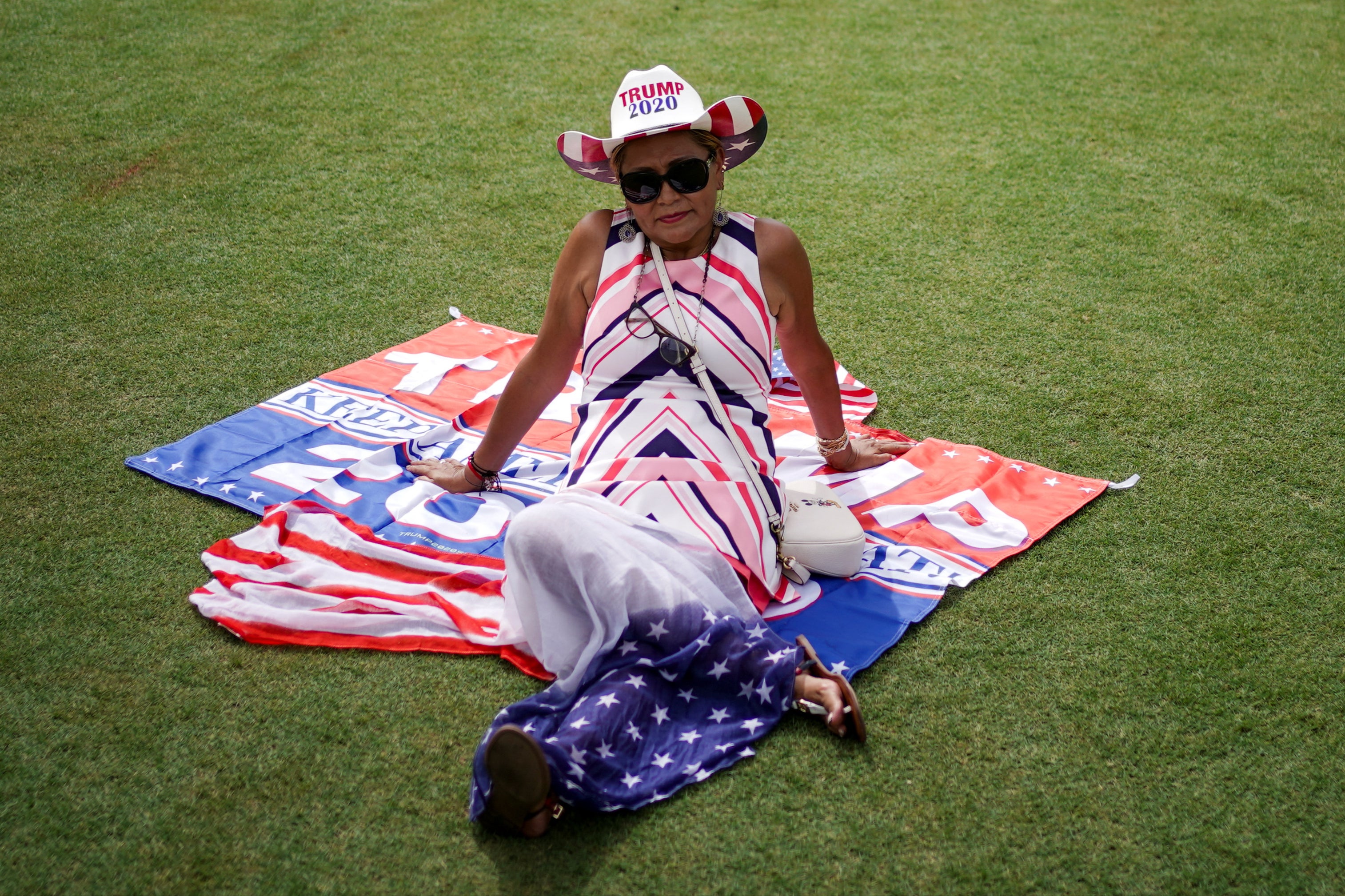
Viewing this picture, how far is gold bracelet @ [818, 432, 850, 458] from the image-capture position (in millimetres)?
3883

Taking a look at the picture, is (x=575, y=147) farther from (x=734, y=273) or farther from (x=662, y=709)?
Result: (x=662, y=709)

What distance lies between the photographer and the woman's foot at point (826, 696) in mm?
2783

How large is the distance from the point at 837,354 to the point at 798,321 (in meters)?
1.39

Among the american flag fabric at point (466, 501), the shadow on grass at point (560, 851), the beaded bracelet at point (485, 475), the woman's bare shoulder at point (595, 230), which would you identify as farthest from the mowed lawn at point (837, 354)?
the woman's bare shoulder at point (595, 230)

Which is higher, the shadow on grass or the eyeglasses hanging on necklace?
the eyeglasses hanging on necklace

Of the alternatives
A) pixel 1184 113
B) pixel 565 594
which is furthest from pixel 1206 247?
pixel 565 594

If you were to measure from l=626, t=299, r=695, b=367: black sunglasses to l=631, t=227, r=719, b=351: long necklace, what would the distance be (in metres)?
0.02

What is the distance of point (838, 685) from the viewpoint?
2.84 m

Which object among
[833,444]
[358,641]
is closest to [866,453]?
[833,444]

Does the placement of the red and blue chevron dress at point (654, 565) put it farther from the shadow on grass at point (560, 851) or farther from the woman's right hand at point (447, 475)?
the woman's right hand at point (447, 475)

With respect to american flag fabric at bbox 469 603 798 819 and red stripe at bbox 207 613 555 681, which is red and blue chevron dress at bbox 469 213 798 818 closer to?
american flag fabric at bbox 469 603 798 819

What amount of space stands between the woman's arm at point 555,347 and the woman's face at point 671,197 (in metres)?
0.19

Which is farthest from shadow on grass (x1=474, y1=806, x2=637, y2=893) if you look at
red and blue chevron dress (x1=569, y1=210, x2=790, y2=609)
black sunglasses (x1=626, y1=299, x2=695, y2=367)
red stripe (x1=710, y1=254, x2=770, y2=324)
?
red stripe (x1=710, y1=254, x2=770, y2=324)

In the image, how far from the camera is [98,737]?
113 inches
